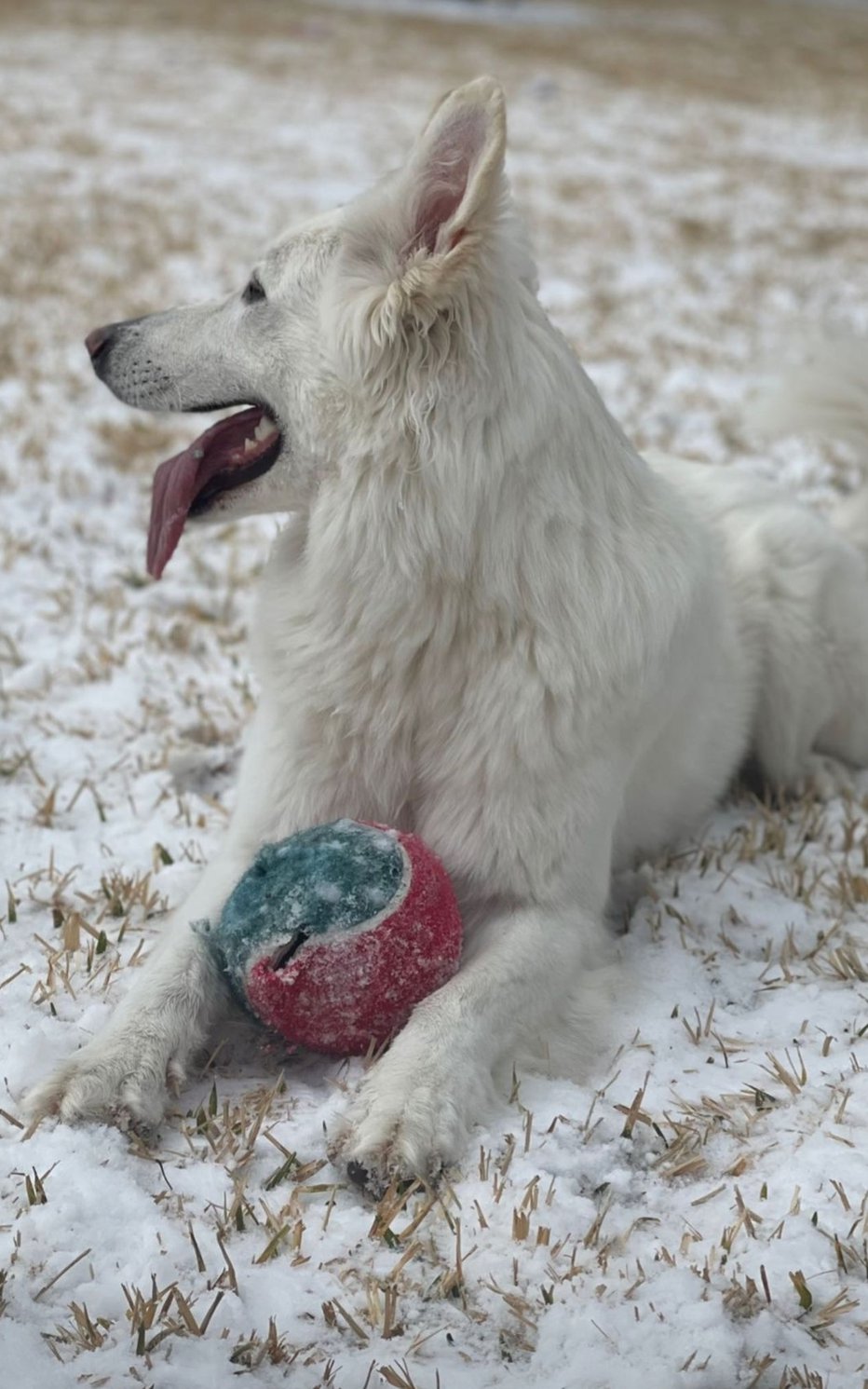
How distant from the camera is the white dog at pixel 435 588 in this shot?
2359mm

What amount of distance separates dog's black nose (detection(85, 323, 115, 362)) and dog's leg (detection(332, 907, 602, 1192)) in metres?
1.57

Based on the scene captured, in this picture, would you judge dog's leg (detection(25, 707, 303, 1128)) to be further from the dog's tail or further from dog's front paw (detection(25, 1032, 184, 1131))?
the dog's tail

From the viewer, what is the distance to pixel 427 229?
2.47 metres

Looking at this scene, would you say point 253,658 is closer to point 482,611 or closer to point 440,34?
point 482,611

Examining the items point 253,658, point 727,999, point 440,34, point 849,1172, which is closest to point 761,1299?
point 849,1172

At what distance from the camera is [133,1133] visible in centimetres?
215

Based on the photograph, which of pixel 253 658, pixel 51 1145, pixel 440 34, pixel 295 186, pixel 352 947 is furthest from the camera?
pixel 440 34

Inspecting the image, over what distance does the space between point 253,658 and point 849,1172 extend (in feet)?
5.16

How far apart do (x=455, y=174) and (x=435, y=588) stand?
77 cm

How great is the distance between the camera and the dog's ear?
229 cm

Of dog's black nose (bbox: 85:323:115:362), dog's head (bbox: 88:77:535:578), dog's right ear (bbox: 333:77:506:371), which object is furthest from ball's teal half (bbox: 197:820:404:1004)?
dog's black nose (bbox: 85:323:115:362)

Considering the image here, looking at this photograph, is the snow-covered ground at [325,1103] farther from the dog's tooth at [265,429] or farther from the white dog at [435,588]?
the dog's tooth at [265,429]

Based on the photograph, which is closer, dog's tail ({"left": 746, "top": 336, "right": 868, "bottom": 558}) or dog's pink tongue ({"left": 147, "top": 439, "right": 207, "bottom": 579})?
dog's pink tongue ({"left": 147, "top": 439, "right": 207, "bottom": 579})

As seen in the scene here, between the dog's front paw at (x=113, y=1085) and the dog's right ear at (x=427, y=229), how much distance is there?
1324 mm
